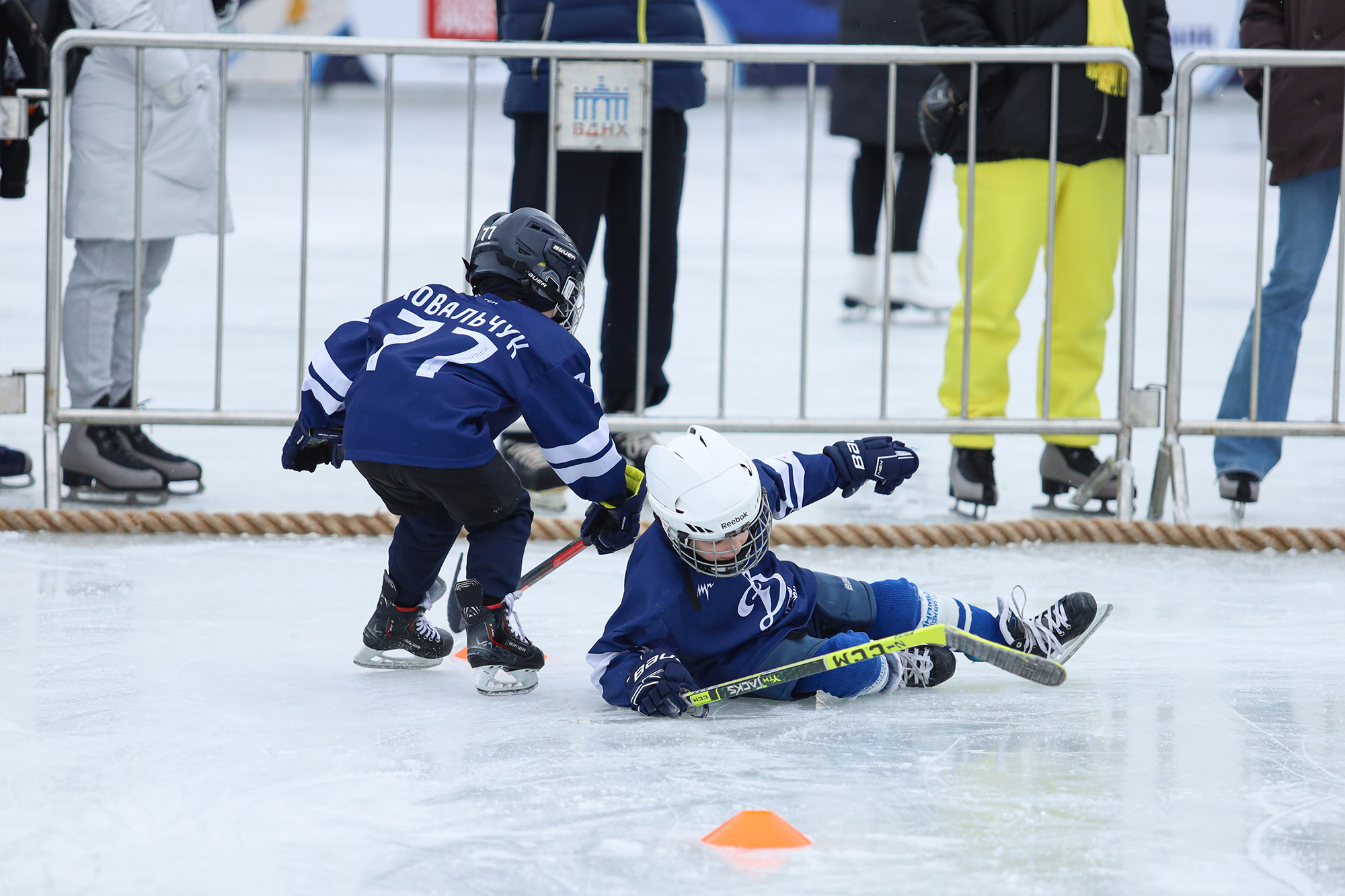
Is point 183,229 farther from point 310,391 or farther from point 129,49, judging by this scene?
point 310,391

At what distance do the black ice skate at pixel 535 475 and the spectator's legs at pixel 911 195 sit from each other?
366 cm

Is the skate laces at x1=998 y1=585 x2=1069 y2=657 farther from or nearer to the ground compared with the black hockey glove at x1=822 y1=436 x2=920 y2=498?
nearer to the ground

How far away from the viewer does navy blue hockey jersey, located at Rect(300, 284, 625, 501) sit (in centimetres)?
314

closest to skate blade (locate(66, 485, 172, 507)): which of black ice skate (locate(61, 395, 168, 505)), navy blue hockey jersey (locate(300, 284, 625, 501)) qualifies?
black ice skate (locate(61, 395, 168, 505))

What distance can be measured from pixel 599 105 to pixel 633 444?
1054mm

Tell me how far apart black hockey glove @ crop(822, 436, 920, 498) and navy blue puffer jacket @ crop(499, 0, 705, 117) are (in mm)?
2170

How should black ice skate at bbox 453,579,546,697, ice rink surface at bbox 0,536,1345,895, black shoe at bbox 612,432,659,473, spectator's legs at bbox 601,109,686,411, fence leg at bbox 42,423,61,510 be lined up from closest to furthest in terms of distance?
1. ice rink surface at bbox 0,536,1345,895
2. black ice skate at bbox 453,579,546,697
3. fence leg at bbox 42,423,61,510
4. black shoe at bbox 612,432,659,473
5. spectator's legs at bbox 601,109,686,411

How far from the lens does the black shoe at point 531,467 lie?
4.91 m

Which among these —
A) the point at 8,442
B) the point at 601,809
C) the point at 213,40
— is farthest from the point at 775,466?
the point at 8,442

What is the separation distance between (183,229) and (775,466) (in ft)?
8.28

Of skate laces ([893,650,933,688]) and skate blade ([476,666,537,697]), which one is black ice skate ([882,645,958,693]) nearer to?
skate laces ([893,650,933,688])

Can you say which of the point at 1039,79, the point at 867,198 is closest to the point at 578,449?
the point at 1039,79

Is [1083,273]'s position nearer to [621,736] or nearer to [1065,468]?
[1065,468]

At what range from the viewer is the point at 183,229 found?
500 cm
